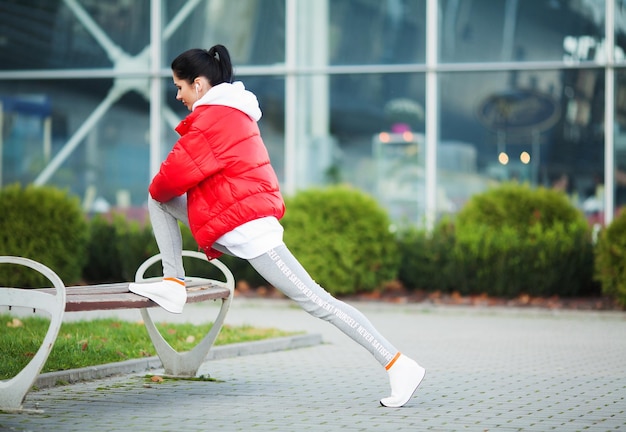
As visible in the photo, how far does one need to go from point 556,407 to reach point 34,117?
14576mm

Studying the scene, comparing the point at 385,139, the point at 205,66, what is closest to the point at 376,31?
the point at 385,139

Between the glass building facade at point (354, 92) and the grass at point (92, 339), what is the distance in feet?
26.6

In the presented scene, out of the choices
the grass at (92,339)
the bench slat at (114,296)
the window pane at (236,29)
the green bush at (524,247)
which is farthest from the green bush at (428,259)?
the bench slat at (114,296)

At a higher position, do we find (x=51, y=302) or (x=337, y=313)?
(x=51, y=302)

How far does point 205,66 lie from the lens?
634 cm

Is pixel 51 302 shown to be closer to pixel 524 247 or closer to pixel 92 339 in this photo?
pixel 92 339

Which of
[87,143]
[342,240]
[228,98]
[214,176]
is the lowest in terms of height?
[342,240]

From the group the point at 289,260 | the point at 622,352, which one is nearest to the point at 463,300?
the point at 622,352

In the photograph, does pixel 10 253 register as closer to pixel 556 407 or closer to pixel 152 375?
pixel 152 375

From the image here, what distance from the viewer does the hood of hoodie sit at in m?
6.21

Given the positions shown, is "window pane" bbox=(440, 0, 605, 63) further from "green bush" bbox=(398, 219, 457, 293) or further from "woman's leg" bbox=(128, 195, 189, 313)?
"woman's leg" bbox=(128, 195, 189, 313)

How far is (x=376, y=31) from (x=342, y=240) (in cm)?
509

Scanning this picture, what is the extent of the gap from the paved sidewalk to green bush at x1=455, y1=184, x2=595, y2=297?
3.27 meters

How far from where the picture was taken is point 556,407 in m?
6.40
